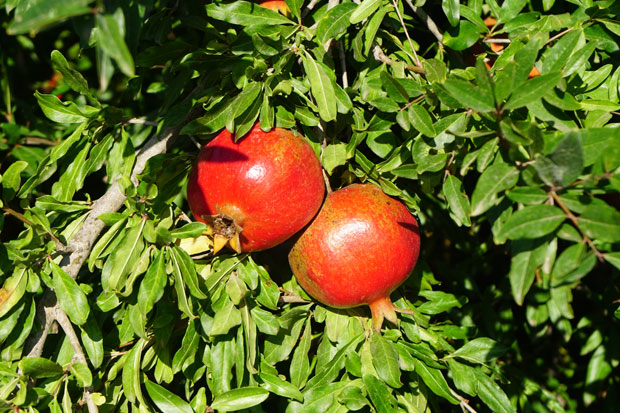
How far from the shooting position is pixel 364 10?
1144 mm

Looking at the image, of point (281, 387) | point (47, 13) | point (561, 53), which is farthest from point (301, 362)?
point (47, 13)

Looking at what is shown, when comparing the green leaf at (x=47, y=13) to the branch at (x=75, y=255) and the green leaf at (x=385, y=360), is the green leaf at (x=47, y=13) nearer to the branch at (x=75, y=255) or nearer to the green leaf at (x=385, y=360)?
the branch at (x=75, y=255)

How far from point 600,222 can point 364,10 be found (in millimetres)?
611

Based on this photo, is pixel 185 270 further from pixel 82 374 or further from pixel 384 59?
pixel 384 59

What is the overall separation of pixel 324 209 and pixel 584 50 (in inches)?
23.7

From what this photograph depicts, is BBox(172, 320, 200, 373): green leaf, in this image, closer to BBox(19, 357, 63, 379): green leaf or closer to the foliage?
the foliage

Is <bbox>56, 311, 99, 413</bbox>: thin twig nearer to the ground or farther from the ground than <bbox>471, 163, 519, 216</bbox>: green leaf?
nearer to the ground

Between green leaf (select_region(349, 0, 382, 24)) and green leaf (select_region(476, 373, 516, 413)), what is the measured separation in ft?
2.81

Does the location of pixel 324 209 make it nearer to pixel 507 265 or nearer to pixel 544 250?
pixel 544 250

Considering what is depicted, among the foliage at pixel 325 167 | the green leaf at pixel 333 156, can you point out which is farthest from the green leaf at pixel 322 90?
the green leaf at pixel 333 156

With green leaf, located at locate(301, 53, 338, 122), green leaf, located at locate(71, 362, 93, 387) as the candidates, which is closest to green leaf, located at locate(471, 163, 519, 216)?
green leaf, located at locate(301, 53, 338, 122)

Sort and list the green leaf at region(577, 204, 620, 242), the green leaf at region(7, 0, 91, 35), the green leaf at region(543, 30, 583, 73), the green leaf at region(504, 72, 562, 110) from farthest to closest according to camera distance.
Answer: the green leaf at region(543, 30, 583, 73)
the green leaf at region(504, 72, 562, 110)
the green leaf at region(577, 204, 620, 242)
the green leaf at region(7, 0, 91, 35)

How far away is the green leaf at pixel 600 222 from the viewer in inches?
31.6

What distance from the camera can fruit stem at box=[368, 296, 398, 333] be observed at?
1.27 meters
